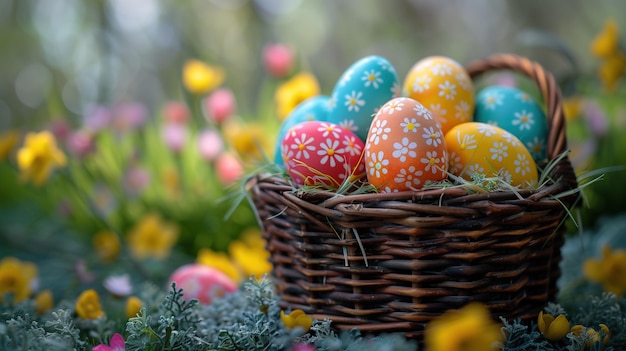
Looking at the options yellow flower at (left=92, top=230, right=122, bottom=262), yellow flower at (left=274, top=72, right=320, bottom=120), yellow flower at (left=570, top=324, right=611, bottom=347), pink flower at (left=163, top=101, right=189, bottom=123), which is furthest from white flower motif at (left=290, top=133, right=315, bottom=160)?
pink flower at (left=163, top=101, right=189, bottom=123)

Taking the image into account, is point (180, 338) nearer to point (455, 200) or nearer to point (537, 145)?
point (455, 200)

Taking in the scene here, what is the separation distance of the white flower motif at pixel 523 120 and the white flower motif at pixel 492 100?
0.13ft

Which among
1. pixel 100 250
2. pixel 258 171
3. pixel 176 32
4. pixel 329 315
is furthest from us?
pixel 176 32

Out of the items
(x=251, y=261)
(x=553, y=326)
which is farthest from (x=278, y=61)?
(x=553, y=326)

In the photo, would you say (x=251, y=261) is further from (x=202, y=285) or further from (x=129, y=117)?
(x=129, y=117)

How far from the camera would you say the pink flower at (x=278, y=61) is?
1.69m

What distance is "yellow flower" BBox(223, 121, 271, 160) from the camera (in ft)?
4.87

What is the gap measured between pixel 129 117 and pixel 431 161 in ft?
4.10

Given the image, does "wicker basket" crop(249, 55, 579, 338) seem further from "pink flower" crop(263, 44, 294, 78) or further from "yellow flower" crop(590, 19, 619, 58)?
"pink flower" crop(263, 44, 294, 78)

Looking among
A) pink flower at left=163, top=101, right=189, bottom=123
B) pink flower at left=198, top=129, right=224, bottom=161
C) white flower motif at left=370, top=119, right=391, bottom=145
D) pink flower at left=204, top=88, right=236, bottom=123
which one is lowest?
white flower motif at left=370, top=119, right=391, bottom=145

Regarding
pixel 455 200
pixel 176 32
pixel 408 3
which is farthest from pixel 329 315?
pixel 408 3

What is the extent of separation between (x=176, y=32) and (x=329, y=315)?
9.50 ft

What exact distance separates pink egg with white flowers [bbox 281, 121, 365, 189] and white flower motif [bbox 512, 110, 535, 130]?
0.31 m

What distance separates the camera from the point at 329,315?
86 cm
